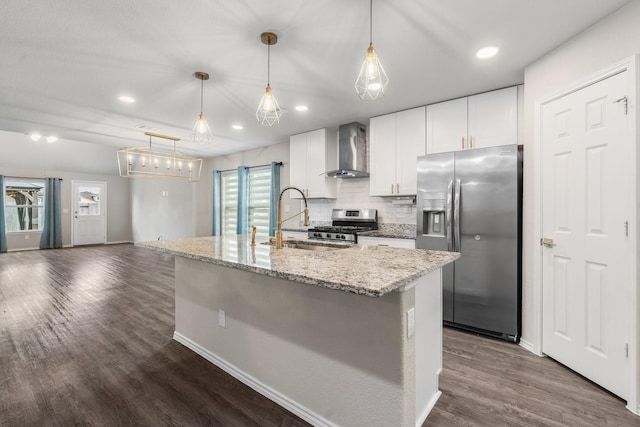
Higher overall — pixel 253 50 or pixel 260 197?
pixel 253 50

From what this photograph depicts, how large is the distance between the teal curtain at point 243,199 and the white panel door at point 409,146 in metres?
3.54

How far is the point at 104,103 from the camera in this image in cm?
363

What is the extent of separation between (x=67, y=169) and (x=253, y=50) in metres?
9.87

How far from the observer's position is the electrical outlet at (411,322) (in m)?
1.39

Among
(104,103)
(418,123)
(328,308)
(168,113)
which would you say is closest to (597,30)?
(418,123)

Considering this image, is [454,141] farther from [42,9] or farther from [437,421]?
[42,9]

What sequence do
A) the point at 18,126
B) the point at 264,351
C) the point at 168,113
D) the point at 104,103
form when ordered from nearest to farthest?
the point at 264,351 → the point at 104,103 → the point at 168,113 → the point at 18,126

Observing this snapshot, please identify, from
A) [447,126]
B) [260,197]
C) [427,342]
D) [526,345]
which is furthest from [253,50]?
[260,197]

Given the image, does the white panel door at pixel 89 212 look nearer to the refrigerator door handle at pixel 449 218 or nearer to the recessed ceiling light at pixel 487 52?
the refrigerator door handle at pixel 449 218

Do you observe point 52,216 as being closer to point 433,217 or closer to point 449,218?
point 433,217

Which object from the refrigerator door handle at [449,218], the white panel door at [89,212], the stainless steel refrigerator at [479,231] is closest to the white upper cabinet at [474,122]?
the stainless steel refrigerator at [479,231]

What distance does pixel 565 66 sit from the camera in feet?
7.63

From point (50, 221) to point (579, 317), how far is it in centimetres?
1207

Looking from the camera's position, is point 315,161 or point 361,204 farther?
Answer: point 315,161
